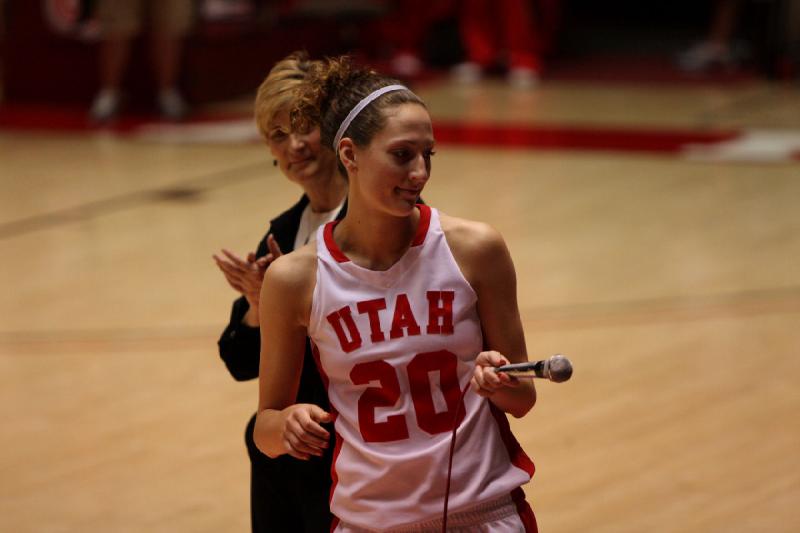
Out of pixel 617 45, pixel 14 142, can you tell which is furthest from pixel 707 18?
pixel 14 142

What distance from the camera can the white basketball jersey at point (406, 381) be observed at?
1928mm

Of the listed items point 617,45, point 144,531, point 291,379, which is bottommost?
point 617,45

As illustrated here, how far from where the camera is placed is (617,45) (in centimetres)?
1314

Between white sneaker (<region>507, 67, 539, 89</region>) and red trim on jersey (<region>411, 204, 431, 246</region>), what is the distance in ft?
29.4

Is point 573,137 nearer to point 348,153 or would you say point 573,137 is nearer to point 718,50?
point 718,50

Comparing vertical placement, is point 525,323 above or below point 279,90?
below

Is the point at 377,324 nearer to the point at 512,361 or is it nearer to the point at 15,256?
the point at 512,361

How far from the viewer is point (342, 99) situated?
2008 mm

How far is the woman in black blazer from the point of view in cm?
231

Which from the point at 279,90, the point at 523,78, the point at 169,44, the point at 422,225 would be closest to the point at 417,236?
the point at 422,225

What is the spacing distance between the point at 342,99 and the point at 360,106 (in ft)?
0.20

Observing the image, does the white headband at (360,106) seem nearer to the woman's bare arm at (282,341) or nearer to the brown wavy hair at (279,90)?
the woman's bare arm at (282,341)

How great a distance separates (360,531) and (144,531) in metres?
1.31

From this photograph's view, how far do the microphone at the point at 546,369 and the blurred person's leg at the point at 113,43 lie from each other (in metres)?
7.43
